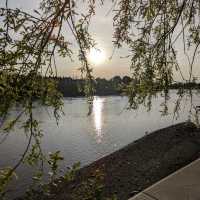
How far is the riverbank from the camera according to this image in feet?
30.7

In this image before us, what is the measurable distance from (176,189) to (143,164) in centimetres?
589

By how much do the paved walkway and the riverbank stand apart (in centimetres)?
192

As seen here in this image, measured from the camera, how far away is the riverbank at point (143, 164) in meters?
9.37

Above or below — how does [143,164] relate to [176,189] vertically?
below

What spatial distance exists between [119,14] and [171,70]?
969 millimetres

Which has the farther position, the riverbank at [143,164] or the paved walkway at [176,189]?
the riverbank at [143,164]

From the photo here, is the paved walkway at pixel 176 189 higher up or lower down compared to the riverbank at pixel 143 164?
higher up

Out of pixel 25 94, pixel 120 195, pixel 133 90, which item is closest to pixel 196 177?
pixel 120 195

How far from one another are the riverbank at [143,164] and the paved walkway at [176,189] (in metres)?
1.92

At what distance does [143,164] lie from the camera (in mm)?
11805

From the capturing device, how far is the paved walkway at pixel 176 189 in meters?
5.69

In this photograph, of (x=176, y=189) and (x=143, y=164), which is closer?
(x=176, y=189)

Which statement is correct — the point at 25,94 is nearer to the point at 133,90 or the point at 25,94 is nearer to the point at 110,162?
the point at 133,90

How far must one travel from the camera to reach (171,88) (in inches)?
161
